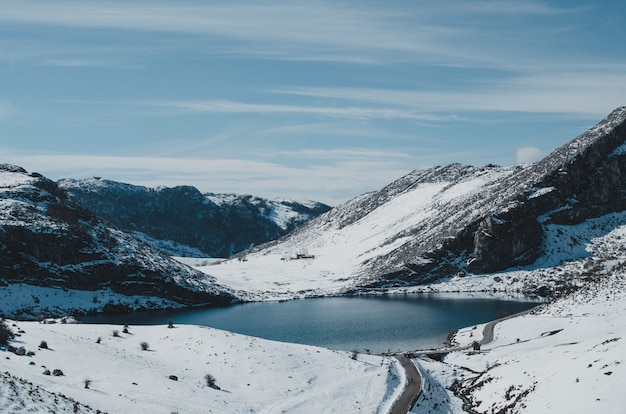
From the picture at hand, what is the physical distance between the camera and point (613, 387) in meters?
36.6

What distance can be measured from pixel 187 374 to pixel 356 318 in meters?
62.1

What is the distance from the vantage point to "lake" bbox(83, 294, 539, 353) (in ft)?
278

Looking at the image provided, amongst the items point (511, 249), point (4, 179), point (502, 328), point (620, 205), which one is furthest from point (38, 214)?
point (620, 205)

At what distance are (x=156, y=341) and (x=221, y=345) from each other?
6.86 meters

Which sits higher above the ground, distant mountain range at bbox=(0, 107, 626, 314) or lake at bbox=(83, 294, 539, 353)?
distant mountain range at bbox=(0, 107, 626, 314)

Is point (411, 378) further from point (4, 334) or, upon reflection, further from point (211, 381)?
point (4, 334)

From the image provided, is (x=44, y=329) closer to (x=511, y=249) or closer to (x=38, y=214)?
(x=38, y=214)

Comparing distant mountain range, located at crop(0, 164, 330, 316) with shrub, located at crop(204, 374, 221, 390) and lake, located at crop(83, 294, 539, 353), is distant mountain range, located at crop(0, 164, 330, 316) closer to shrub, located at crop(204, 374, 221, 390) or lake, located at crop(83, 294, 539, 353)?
lake, located at crop(83, 294, 539, 353)

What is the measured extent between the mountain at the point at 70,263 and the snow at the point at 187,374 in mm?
65706

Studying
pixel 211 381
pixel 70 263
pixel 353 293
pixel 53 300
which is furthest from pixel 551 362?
pixel 353 293

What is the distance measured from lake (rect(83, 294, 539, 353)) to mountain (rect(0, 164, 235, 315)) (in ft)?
27.9

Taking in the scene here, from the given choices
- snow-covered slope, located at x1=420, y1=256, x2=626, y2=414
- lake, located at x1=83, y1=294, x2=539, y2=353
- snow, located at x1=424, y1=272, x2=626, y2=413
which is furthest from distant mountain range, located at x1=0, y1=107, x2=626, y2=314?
snow-covered slope, located at x1=420, y1=256, x2=626, y2=414

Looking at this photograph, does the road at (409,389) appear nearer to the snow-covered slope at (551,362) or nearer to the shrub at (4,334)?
the snow-covered slope at (551,362)

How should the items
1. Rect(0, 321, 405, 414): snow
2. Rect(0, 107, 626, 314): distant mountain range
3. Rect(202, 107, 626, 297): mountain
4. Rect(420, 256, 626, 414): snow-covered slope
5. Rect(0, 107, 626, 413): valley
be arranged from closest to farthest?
Rect(0, 321, 405, 414): snow → Rect(420, 256, 626, 414): snow-covered slope → Rect(0, 107, 626, 413): valley → Rect(0, 107, 626, 314): distant mountain range → Rect(202, 107, 626, 297): mountain
